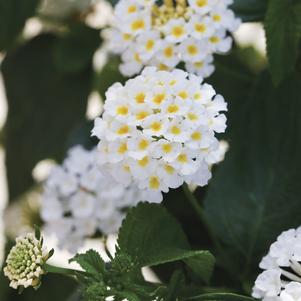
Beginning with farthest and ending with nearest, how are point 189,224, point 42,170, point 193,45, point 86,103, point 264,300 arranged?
point 42,170, point 86,103, point 189,224, point 193,45, point 264,300

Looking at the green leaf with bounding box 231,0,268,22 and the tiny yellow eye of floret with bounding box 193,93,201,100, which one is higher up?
the green leaf with bounding box 231,0,268,22

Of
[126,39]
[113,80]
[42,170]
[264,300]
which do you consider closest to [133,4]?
[126,39]

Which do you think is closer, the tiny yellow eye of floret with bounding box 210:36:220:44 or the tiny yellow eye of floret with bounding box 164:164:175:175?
the tiny yellow eye of floret with bounding box 164:164:175:175

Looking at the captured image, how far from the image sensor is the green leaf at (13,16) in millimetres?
796

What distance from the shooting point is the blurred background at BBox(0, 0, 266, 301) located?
851mm

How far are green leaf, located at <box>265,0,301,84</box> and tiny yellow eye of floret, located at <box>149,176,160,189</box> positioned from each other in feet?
0.49

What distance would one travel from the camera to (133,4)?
1.96 ft

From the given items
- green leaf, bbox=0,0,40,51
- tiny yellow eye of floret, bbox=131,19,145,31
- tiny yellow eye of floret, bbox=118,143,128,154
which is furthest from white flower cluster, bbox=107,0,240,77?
green leaf, bbox=0,0,40,51

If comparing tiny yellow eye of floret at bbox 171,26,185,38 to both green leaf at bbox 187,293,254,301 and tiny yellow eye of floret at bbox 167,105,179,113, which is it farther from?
green leaf at bbox 187,293,254,301

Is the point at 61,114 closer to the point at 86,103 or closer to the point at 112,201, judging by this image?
the point at 86,103

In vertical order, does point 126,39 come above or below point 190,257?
above

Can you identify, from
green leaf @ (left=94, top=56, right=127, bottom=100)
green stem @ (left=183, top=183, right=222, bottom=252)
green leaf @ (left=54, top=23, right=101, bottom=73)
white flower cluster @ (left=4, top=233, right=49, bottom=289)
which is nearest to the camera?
white flower cluster @ (left=4, top=233, right=49, bottom=289)

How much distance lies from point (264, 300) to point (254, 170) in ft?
0.59

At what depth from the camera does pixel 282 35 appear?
599 mm
